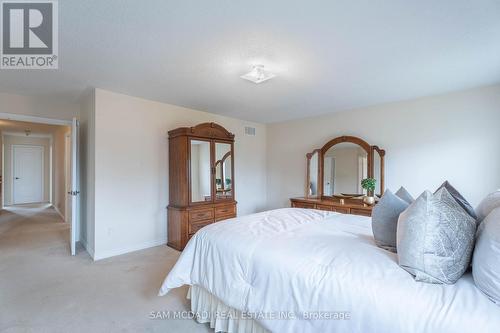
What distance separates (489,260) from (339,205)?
113 inches

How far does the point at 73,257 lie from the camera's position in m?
3.35

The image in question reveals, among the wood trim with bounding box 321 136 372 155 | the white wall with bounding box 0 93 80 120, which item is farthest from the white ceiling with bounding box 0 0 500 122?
the wood trim with bounding box 321 136 372 155

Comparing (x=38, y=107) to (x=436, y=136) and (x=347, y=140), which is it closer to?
(x=347, y=140)

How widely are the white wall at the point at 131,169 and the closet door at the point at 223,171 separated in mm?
725

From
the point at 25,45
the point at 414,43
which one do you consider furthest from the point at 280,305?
the point at 25,45

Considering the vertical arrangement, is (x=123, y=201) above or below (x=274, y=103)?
below

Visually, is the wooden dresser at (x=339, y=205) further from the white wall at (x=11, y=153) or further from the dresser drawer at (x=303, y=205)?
the white wall at (x=11, y=153)

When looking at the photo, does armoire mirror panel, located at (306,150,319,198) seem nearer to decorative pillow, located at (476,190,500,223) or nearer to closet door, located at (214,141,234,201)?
closet door, located at (214,141,234,201)

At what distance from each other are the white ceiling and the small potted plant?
126cm

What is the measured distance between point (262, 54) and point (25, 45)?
2096mm

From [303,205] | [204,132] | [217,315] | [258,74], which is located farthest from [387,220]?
[204,132]

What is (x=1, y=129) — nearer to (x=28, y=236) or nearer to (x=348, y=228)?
(x=28, y=236)

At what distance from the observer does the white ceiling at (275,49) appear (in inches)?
66.1

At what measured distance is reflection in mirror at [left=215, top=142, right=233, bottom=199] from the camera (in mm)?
4129
